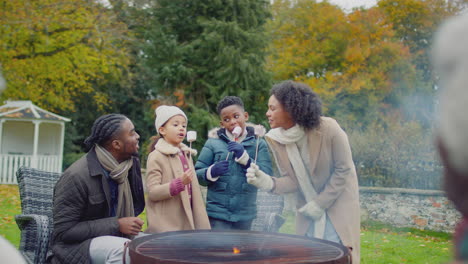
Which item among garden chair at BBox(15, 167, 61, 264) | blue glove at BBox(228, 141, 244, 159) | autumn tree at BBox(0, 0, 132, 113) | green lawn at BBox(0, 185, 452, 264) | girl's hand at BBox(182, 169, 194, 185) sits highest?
autumn tree at BBox(0, 0, 132, 113)

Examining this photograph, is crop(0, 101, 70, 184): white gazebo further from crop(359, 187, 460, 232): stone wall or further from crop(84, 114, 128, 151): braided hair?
crop(84, 114, 128, 151): braided hair

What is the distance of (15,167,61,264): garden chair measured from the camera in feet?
9.78

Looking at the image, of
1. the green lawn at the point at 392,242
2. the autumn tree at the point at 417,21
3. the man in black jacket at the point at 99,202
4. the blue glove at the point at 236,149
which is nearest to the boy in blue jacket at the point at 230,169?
the blue glove at the point at 236,149

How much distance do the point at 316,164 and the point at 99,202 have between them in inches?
55.4

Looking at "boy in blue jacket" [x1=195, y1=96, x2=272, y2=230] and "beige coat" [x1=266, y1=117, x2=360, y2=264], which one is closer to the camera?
"beige coat" [x1=266, y1=117, x2=360, y2=264]

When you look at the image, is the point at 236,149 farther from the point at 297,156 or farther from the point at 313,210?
the point at 313,210

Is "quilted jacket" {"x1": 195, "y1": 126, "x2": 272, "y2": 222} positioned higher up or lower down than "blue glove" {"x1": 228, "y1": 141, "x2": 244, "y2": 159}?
lower down

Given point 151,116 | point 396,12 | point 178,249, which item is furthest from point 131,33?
point 178,249

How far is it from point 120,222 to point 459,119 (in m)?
2.51

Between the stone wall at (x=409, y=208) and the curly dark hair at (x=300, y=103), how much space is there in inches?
205

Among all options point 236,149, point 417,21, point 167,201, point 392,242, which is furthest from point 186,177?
point 417,21

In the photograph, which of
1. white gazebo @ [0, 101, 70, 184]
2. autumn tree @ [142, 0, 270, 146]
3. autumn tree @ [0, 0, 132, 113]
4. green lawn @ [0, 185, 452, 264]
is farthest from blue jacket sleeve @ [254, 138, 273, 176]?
white gazebo @ [0, 101, 70, 184]

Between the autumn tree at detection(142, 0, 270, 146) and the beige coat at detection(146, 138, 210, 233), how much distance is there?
994cm

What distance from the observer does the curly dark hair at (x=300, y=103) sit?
9.73 ft
